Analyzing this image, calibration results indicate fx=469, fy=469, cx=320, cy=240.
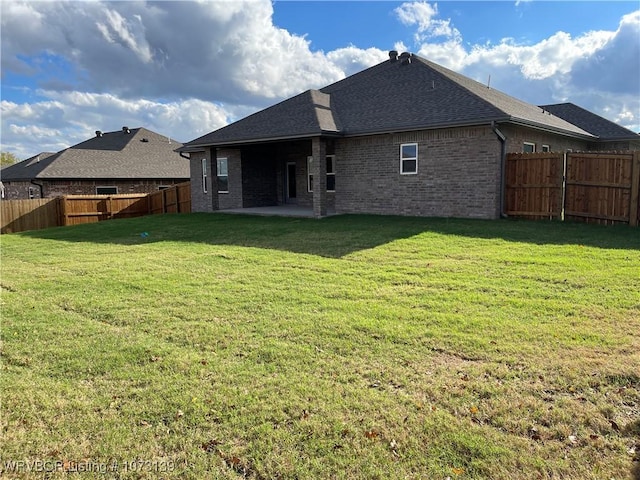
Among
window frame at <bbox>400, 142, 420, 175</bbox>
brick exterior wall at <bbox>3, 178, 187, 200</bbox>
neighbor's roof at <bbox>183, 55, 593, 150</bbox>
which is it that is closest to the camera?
neighbor's roof at <bbox>183, 55, 593, 150</bbox>

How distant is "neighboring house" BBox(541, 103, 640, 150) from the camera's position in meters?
23.1

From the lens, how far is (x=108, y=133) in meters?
36.4

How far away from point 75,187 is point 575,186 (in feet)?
86.4

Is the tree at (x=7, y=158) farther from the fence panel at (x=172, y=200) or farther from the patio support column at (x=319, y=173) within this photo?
the patio support column at (x=319, y=173)

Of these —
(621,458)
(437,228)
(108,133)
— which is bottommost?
(621,458)

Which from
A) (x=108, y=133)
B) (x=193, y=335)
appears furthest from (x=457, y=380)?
(x=108, y=133)

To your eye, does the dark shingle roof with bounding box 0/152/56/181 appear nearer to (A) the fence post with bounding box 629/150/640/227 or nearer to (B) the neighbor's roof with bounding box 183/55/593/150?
(B) the neighbor's roof with bounding box 183/55/593/150

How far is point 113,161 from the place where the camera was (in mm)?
30484

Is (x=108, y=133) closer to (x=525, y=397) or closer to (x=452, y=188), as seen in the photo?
(x=452, y=188)

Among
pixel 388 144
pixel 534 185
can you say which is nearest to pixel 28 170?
pixel 388 144

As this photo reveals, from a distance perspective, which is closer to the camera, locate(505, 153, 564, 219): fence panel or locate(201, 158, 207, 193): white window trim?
locate(505, 153, 564, 219): fence panel

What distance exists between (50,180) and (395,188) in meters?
21.2

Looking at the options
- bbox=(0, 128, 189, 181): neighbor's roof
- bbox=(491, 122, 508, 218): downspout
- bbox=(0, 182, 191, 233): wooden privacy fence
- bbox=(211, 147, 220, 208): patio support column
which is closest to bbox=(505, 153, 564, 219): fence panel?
bbox=(491, 122, 508, 218): downspout

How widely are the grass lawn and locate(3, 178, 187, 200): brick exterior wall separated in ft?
69.7
